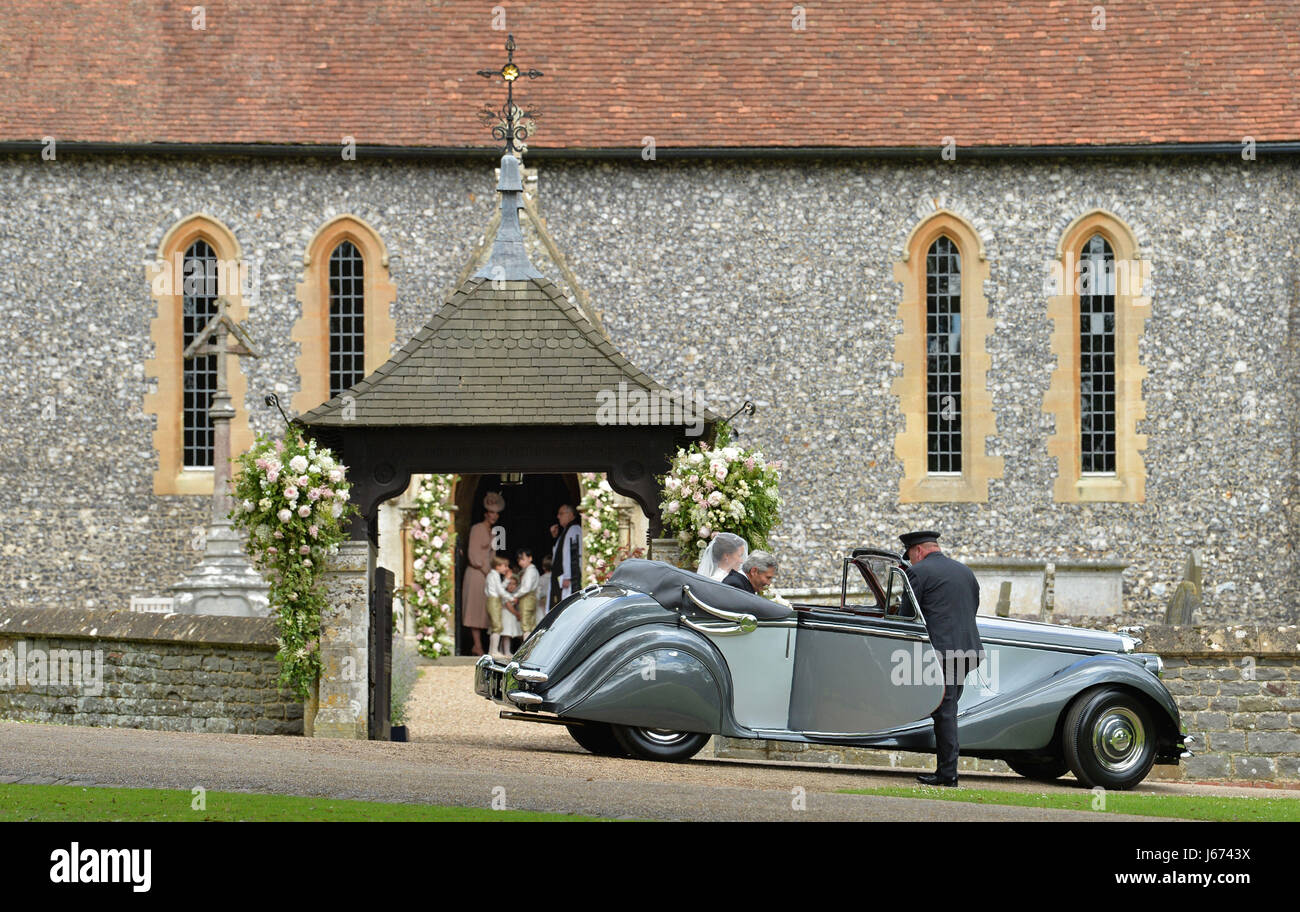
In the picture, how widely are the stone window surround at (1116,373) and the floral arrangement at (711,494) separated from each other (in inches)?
379

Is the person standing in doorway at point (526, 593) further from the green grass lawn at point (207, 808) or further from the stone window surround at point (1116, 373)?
the green grass lawn at point (207, 808)

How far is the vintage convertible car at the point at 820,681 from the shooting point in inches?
442

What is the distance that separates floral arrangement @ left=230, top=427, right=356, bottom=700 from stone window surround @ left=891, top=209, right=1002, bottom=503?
1067 cm

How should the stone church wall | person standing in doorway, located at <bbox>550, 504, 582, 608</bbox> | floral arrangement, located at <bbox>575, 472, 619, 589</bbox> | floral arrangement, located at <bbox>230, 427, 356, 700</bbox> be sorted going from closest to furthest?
floral arrangement, located at <bbox>230, 427, 356, 700</bbox>
person standing in doorway, located at <bbox>550, 504, 582, 608</bbox>
floral arrangement, located at <bbox>575, 472, 619, 589</bbox>
the stone church wall

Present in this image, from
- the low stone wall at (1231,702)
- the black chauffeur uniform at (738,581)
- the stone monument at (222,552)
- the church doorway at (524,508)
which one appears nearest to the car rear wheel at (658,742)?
the black chauffeur uniform at (738,581)

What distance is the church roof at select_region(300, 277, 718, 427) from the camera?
12938 mm

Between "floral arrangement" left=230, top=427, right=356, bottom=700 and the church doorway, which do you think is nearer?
"floral arrangement" left=230, top=427, right=356, bottom=700

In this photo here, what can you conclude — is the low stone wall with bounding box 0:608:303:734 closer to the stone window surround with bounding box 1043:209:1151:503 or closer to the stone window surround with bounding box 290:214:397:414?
the stone window surround with bounding box 290:214:397:414

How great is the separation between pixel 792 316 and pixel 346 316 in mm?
5791

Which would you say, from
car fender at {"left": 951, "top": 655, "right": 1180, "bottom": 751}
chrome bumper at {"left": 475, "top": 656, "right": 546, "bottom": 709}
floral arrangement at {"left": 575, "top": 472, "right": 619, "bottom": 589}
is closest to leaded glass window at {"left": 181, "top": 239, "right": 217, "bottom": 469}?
floral arrangement at {"left": 575, "top": 472, "right": 619, "bottom": 589}

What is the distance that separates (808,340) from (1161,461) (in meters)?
4.82

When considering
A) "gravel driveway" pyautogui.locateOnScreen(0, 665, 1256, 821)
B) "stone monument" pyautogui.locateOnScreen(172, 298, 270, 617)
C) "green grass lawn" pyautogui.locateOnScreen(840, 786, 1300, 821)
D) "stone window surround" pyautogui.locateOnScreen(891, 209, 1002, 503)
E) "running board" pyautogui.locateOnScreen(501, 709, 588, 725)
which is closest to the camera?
"gravel driveway" pyautogui.locateOnScreen(0, 665, 1256, 821)

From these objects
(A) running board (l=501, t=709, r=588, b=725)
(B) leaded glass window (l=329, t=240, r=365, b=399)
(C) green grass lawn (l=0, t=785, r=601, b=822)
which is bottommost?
(C) green grass lawn (l=0, t=785, r=601, b=822)
